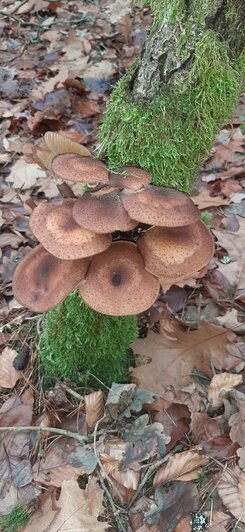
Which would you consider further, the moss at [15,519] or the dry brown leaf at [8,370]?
the dry brown leaf at [8,370]

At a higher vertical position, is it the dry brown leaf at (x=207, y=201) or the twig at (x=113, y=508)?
the dry brown leaf at (x=207, y=201)

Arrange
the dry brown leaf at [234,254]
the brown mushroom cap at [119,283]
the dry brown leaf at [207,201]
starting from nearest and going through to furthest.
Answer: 1. the brown mushroom cap at [119,283]
2. the dry brown leaf at [234,254]
3. the dry brown leaf at [207,201]

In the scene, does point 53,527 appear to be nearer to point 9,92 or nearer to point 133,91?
point 133,91

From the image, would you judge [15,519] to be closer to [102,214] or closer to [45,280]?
[45,280]

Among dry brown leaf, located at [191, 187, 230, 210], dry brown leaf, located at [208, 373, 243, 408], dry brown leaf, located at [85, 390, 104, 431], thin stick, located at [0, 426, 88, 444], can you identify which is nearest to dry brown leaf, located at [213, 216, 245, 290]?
dry brown leaf, located at [191, 187, 230, 210]

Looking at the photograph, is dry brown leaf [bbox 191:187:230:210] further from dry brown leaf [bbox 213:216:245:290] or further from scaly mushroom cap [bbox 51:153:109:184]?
scaly mushroom cap [bbox 51:153:109:184]

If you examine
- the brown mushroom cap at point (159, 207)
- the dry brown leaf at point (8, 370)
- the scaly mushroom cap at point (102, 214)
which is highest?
the brown mushroom cap at point (159, 207)

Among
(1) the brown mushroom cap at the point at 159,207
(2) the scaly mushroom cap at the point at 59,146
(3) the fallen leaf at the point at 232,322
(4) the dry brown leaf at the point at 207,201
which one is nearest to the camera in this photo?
(1) the brown mushroom cap at the point at 159,207

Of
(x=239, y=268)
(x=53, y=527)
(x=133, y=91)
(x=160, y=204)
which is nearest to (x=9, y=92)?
(x=239, y=268)

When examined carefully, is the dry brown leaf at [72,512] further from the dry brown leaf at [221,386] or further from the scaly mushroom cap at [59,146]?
the scaly mushroom cap at [59,146]

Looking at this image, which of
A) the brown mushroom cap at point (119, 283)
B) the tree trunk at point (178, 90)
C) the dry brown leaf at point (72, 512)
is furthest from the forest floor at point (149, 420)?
the tree trunk at point (178, 90)
